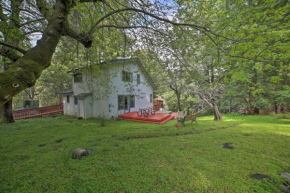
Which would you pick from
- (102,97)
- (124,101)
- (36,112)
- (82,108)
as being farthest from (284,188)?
(36,112)

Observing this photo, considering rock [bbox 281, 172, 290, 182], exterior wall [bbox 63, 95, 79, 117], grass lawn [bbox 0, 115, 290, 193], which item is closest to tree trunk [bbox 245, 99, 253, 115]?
grass lawn [bbox 0, 115, 290, 193]

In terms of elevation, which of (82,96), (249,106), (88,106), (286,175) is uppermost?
(82,96)

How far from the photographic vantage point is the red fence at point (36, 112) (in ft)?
39.2

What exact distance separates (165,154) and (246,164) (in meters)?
1.95

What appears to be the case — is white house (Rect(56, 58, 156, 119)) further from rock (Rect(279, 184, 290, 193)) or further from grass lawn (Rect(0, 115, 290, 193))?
rock (Rect(279, 184, 290, 193))

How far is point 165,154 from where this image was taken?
12.1ft

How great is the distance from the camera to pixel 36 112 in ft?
43.7

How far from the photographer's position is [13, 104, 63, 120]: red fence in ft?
39.2

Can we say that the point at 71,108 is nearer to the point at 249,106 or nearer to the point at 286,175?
the point at 286,175

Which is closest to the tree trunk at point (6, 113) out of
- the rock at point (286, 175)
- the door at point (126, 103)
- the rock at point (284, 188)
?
the door at point (126, 103)

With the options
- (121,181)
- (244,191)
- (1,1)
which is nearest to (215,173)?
(244,191)

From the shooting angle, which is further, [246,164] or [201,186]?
[246,164]

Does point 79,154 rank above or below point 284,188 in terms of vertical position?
above

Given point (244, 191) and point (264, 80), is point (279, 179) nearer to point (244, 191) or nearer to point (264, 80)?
point (244, 191)
